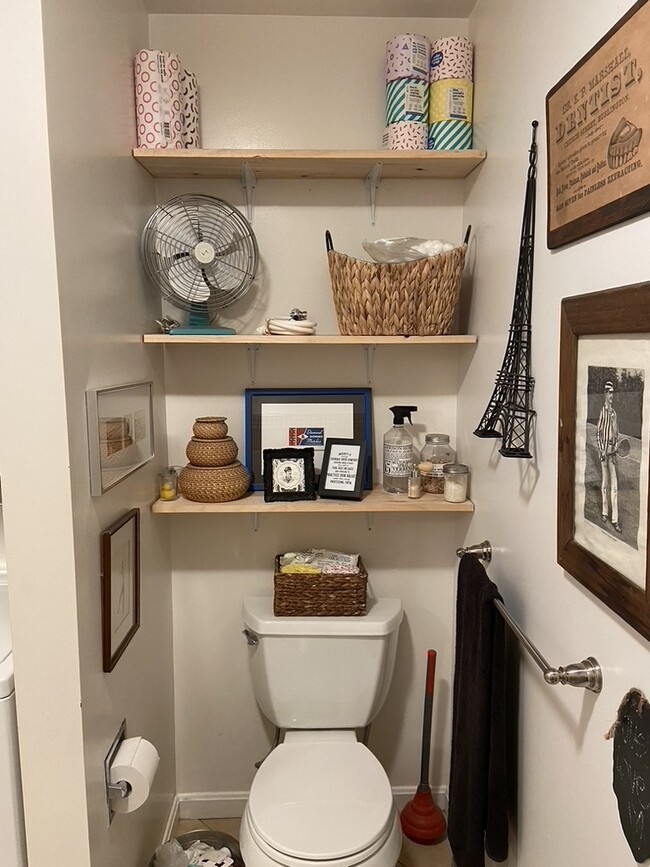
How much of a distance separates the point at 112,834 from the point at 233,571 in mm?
777

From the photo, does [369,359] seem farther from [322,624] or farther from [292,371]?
[322,624]

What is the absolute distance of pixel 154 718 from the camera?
6.04 ft

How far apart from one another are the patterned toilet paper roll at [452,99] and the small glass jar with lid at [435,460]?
87cm

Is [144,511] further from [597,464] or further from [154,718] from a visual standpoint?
[597,464]

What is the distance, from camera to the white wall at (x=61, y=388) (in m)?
1.13

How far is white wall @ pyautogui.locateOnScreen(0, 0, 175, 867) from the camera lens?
1132 millimetres

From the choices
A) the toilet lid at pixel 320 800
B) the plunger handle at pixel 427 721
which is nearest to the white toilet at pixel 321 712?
the toilet lid at pixel 320 800

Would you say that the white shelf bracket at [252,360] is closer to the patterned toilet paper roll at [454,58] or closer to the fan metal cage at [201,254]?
the fan metal cage at [201,254]

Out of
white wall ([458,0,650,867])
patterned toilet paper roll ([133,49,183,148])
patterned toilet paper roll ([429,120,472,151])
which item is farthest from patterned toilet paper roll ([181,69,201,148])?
white wall ([458,0,650,867])

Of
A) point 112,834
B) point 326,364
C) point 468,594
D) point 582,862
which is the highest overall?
point 326,364

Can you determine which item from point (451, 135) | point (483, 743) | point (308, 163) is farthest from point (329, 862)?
point (451, 135)

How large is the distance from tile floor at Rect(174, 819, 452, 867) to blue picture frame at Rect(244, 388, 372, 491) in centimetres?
111

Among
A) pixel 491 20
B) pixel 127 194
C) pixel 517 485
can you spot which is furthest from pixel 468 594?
pixel 491 20

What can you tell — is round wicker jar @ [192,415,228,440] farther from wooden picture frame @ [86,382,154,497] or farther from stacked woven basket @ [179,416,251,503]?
wooden picture frame @ [86,382,154,497]
